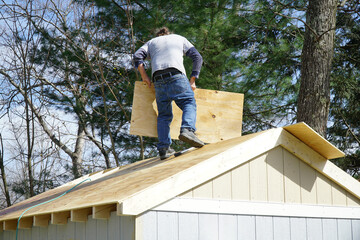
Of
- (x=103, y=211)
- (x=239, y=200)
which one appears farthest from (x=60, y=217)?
(x=239, y=200)

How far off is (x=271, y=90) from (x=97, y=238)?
7540 mm

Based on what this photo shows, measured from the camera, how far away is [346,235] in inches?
205

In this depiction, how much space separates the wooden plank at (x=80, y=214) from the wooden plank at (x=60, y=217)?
17.5 inches

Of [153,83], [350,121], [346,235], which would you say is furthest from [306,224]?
[350,121]

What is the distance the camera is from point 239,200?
15.3 ft

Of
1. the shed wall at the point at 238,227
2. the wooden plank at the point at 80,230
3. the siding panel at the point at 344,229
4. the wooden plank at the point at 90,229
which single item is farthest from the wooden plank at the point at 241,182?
the wooden plank at the point at 80,230

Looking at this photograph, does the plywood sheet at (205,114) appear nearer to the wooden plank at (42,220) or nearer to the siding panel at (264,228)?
the wooden plank at (42,220)

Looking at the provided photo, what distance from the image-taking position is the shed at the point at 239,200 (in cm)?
418

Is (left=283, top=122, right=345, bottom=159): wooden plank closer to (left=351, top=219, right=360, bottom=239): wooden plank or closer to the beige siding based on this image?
the beige siding

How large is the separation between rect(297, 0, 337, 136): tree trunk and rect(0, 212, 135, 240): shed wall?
459cm

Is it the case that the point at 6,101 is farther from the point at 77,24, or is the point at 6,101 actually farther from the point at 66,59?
the point at 77,24

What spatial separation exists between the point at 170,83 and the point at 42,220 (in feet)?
7.42

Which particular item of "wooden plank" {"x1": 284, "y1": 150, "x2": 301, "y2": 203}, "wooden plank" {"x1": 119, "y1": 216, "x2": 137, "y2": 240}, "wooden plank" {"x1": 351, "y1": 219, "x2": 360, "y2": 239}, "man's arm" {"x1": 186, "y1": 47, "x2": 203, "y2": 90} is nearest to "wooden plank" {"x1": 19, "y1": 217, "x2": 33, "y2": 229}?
"wooden plank" {"x1": 119, "y1": 216, "x2": 137, "y2": 240}

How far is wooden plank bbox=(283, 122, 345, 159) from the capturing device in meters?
4.79
